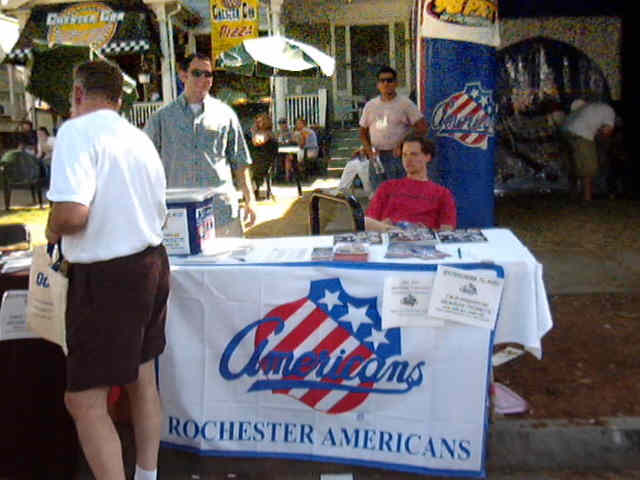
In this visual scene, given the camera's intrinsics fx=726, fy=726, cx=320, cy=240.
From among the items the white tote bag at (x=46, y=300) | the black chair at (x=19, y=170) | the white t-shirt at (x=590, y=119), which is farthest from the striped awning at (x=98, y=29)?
the white tote bag at (x=46, y=300)

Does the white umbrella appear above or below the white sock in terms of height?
above

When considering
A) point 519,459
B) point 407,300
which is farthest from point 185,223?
point 519,459


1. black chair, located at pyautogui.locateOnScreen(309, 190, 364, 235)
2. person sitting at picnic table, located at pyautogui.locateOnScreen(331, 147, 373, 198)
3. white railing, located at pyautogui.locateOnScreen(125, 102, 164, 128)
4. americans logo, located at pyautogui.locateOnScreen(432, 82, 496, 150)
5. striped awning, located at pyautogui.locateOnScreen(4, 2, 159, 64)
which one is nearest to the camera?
black chair, located at pyautogui.locateOnScreen(309, 190, 364, 235)

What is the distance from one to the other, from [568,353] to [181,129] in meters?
2.91

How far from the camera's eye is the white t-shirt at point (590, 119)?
454 inches

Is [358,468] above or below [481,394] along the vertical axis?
below

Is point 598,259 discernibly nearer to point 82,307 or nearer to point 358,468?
point 358,468

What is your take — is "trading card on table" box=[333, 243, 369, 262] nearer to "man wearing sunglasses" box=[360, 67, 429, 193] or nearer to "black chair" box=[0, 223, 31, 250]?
"black chair" box=[0, 223, 31, 250]

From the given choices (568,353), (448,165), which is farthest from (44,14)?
(568,353)

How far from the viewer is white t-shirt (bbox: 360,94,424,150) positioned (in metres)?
7.73

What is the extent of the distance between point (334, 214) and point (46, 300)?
733cm

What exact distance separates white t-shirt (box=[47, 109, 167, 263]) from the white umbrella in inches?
323

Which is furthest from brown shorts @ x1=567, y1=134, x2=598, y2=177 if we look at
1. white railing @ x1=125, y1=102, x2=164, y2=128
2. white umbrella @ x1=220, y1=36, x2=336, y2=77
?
white railing @ x1=125, y1=102, x2=164, y2=128

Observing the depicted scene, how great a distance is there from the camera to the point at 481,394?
331cm
